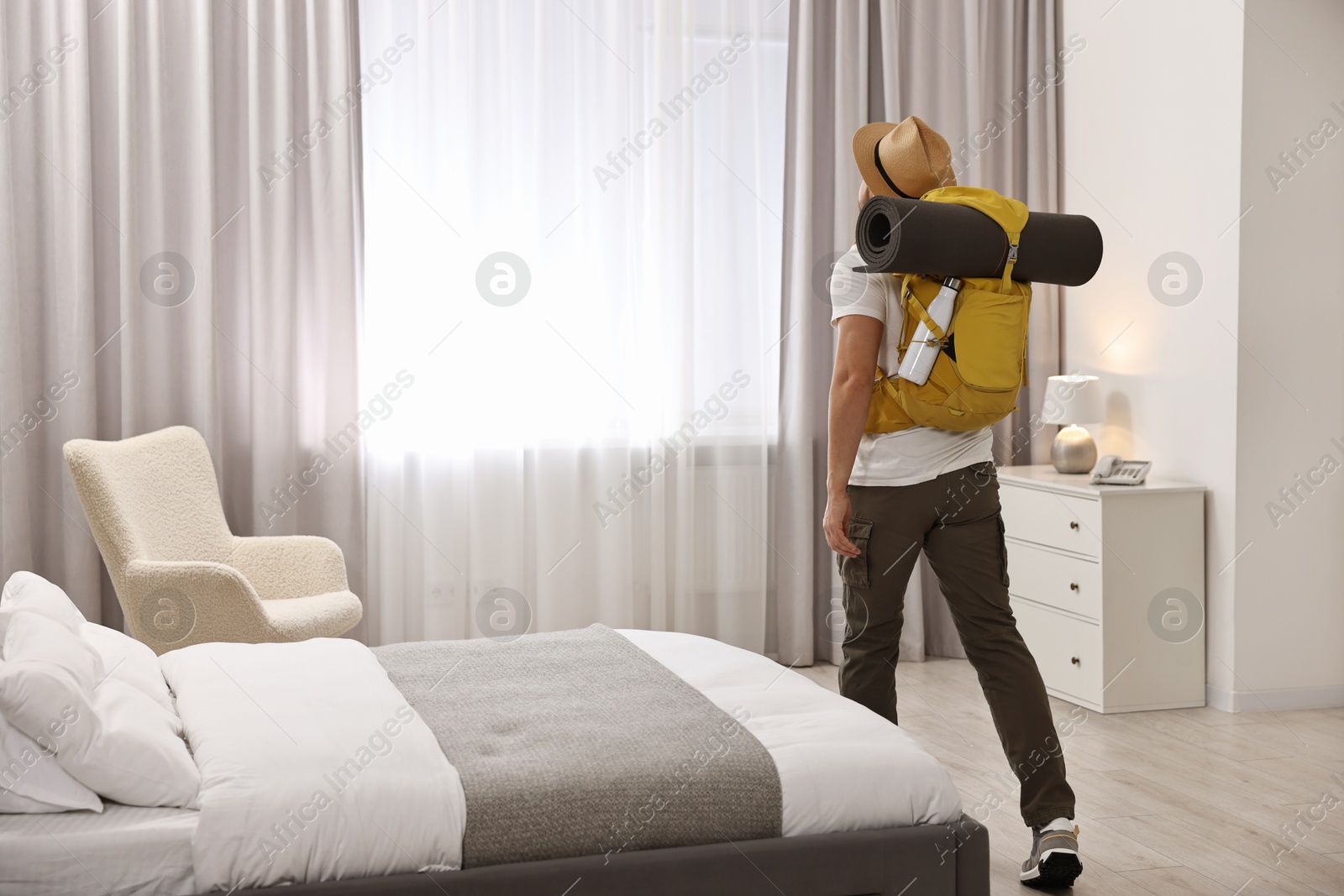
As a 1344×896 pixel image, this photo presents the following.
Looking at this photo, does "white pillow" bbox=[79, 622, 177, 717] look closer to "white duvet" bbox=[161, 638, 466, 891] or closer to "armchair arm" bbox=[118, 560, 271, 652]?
"white duvet" bbox=[161, 638, 466, 891]

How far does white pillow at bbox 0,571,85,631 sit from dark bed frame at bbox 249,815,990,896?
0.81 meters

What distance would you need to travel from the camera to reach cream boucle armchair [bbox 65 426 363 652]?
3129 mm

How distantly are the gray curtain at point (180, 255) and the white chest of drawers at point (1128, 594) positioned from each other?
2.42 m

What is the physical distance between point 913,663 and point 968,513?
2260mm

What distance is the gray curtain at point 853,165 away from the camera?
14.4 feet

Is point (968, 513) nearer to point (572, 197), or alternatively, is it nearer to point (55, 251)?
point (572, 197)

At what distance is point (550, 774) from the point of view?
177 cm

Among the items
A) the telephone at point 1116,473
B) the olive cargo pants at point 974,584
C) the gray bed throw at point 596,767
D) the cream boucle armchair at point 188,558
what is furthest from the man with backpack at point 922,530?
the cream boucle armchair at point 188,558

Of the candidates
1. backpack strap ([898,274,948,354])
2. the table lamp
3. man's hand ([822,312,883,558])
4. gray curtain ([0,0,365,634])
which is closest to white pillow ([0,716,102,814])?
man's hand ([822,312,883,558])

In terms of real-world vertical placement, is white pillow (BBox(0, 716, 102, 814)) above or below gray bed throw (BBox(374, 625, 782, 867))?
above

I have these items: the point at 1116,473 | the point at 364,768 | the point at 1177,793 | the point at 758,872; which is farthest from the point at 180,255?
the point at 1177,793

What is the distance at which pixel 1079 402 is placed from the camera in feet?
13.5

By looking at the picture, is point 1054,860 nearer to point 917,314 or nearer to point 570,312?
point 917,314

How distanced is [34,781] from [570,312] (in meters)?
2.86
